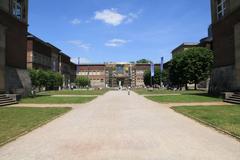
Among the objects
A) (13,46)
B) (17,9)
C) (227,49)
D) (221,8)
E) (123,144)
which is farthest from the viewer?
(17,9)

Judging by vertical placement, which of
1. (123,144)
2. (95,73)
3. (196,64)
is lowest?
(123,144)

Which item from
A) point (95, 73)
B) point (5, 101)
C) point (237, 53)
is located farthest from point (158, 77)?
point (5, 101)

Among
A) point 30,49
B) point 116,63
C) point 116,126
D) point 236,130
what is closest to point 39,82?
point 30,49

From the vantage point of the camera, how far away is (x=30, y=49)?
68938 millimetres

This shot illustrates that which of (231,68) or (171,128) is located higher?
(231,68)

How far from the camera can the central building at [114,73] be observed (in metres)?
137

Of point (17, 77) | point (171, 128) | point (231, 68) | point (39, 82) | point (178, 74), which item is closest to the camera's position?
point (171, 128)

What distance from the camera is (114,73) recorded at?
5443 inches

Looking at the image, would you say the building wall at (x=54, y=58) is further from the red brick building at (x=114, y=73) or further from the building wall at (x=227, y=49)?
the building wall at (x=227, y=49)

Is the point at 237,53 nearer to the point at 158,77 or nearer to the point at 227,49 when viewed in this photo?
the point at 227,49

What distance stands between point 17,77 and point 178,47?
86.1 m

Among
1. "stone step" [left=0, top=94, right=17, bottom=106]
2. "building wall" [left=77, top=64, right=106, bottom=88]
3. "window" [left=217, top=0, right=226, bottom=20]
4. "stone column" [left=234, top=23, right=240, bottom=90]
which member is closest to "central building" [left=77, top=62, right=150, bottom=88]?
"building wall" [left=77, top=64, right=106, bottom=88]

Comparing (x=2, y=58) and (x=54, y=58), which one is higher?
(x=54, y=58)

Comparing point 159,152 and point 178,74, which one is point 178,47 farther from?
point 159,152
